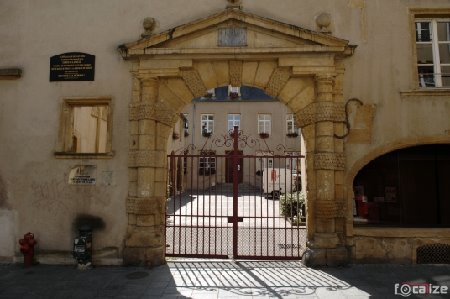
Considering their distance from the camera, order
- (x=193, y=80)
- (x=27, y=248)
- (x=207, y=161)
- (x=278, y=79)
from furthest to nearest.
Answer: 1. (x=207, y=161)
2. (x=193, y=80)
3. (x=278, y=79)
4. (x=27, y=248)

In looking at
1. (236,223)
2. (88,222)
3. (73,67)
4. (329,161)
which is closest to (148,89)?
(73,67)

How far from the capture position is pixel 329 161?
6.83 m

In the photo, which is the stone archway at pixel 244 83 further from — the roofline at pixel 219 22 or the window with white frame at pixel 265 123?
the window with white frame at pixel 265 123

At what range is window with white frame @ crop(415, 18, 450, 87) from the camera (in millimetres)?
7297

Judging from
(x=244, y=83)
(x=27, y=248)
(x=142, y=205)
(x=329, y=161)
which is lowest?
(x=27, y=248)

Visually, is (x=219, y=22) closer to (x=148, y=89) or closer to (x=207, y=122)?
(x=148, y=89)

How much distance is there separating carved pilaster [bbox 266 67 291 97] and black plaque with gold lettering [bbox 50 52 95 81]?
381 centimetres

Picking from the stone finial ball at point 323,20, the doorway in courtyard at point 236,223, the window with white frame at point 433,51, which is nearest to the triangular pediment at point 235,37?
the stone finial ball at point 323,20

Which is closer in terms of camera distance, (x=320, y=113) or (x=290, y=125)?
(x=320, y=113)

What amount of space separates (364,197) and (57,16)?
7.97m

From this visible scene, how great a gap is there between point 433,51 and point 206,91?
489 centimetres

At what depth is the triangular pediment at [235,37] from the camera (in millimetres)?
6938

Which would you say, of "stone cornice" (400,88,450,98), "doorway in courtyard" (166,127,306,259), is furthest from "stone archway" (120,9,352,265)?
"stone cornice" (400,88,450,98)

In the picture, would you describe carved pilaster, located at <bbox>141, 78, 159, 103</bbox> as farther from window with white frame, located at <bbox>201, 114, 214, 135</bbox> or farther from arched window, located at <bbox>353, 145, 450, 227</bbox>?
window with white frame, located at <bbox>201, 114, 214, 135</bbox>
